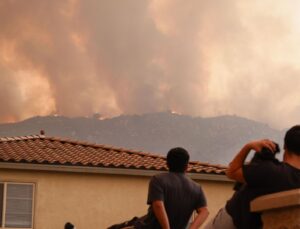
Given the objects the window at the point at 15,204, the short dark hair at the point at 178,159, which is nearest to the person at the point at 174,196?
the short dark hair at the point at 178,159

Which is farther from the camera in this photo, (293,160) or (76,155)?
(76,155)

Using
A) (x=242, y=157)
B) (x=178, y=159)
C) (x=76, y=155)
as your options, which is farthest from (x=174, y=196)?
(x=76, y=155)

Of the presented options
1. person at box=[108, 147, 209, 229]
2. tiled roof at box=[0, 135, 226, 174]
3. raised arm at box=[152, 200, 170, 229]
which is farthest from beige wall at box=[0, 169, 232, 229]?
raised arm at box=[152, 200, 170, 229]

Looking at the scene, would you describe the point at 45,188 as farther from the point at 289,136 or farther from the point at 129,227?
the point at 289,136

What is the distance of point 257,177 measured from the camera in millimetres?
4793

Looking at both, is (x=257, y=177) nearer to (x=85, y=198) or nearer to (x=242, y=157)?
(x=242, y=157)

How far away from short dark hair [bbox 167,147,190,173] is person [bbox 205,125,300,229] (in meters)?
1.56

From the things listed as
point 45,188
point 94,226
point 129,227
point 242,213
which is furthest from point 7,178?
point 242,213

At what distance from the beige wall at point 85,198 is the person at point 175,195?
1826cm

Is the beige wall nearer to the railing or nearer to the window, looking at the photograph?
the window

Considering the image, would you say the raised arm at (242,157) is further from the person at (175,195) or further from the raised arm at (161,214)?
the person at (175,195)

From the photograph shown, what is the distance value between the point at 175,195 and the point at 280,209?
2.00 meters

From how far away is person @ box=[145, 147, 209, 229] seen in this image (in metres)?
6.40

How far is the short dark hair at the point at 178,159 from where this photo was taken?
21.2ft
